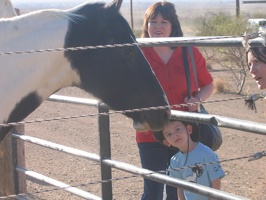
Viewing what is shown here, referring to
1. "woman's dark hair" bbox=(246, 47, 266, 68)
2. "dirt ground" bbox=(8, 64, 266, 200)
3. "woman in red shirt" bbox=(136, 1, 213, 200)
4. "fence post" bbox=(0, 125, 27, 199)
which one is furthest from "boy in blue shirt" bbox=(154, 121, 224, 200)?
"fence post" bbox=(0, 125, 27, 199)

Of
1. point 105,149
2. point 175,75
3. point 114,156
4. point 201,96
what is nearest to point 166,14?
point 175,75

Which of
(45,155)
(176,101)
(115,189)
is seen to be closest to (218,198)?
(176,101)

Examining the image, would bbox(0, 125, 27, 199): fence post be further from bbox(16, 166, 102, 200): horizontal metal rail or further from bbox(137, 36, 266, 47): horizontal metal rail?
bbox(137, 36, 266, 47): horizontal metal rail

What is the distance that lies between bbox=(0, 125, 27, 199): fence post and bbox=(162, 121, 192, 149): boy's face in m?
2.39

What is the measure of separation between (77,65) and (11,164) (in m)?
2.58

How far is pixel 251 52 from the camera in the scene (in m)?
3.12

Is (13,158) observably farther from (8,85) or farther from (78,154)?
(8,85)

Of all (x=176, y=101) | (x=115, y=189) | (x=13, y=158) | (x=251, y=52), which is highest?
(x=251, y=52)

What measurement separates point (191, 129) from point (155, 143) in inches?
16.0

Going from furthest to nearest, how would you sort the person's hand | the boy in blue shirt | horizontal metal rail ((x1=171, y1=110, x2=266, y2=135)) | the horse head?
1. the person's hand
2. the boy in blue shirt
3. the horse head
4. horizontal metal rail ((x1=171, y1=110, x2=266, y2=135))

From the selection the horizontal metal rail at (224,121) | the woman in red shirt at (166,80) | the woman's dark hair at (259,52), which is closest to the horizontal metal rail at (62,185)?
the woman in red shirt at (166,80)

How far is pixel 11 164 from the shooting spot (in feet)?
19.0

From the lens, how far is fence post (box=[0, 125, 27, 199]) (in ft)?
18.8

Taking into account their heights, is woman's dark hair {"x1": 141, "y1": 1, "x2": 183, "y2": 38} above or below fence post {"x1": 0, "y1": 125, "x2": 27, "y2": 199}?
above
